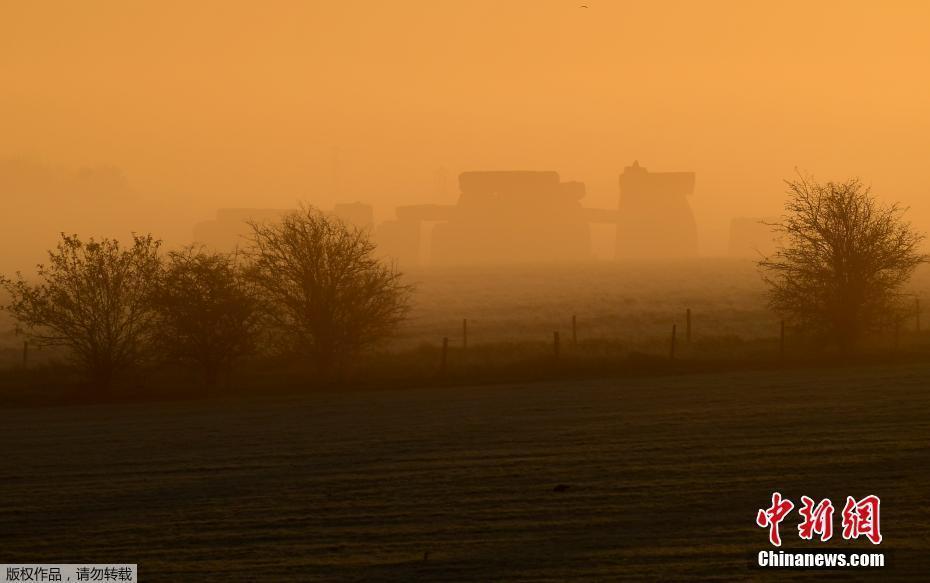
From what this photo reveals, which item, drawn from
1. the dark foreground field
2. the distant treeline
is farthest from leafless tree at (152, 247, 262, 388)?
the dark foreground field

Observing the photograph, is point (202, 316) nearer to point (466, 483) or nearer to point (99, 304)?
point (99, 304)

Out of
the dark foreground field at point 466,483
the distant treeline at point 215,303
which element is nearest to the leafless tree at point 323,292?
the distant treeline at point 215,303

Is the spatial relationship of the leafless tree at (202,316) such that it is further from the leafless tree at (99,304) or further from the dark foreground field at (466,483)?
the dark foreground field at (466,483)

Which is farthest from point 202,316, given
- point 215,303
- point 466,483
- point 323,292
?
point 466,483

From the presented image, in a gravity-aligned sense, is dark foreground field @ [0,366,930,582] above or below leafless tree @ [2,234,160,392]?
below

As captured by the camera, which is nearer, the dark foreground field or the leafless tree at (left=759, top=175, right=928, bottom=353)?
the dark foreground field

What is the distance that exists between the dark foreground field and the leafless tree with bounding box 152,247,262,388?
5.97 m

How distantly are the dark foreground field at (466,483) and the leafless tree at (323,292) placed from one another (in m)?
8.23

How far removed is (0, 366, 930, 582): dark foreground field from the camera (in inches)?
524

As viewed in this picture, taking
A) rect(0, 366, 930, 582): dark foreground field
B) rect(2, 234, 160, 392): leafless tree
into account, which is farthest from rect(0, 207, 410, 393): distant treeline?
rect(0, 366, 930, 582): dark foreground field

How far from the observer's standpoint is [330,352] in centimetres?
3806

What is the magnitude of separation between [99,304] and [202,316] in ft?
9.87

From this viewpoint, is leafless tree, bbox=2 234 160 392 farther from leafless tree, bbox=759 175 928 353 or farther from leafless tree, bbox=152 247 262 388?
leafless tree, bbox=759 175 928 353

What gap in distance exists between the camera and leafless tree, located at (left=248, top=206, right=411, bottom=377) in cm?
3803
